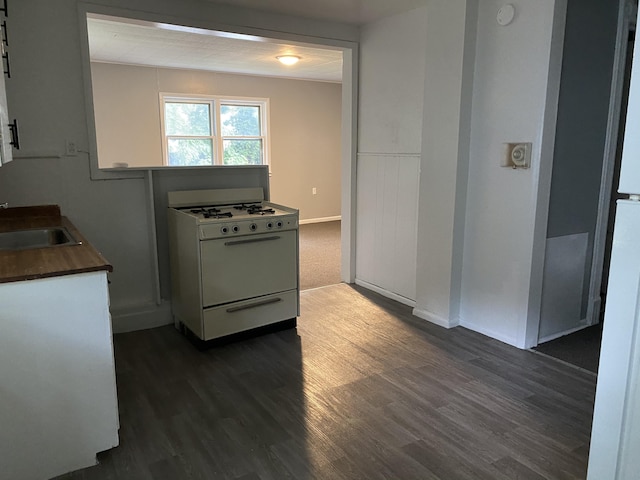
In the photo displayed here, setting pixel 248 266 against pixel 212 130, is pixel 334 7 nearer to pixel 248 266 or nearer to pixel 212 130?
pixel 248 266

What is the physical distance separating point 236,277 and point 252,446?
1.24 m

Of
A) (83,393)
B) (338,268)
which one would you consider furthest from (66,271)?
(338,268)

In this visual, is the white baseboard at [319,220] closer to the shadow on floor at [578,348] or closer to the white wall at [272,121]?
the white wall at [272,121]

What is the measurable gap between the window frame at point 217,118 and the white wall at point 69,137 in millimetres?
3496

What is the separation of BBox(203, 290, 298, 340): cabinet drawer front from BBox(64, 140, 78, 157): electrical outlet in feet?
4.50

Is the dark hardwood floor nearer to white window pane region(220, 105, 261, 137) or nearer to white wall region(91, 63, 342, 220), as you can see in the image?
white wall region(91, 63, 342, 220)

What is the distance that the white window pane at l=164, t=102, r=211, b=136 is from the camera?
6.80 metres

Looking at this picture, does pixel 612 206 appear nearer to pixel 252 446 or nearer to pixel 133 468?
pixel 252 446

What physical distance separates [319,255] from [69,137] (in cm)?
326

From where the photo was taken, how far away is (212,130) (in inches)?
281

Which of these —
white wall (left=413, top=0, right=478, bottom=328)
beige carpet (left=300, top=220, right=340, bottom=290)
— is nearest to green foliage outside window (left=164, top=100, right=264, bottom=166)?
beige carpet (left=300, top=220, right=340, bottom=290)

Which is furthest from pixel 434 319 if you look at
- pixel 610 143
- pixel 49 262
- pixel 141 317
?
pixel 49 262

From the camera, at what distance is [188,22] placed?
3367 millimetres

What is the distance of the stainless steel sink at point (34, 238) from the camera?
101 inches
